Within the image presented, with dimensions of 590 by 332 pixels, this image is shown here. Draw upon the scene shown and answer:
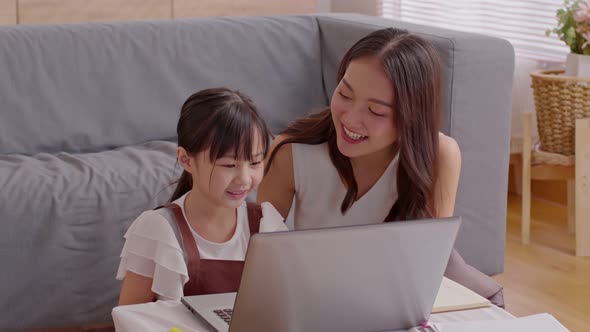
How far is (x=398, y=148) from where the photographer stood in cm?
173

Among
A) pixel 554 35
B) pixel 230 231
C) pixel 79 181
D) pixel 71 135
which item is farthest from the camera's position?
pixel 554 35

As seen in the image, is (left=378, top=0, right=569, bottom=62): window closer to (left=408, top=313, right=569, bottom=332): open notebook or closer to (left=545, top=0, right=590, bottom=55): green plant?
(left=545, top=0, right=590, bottom=55): green plant

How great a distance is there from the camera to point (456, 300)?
133 cm

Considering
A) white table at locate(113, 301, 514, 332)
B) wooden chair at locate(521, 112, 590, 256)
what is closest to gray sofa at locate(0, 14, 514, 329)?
wooden chair at locate(521, 112, 590, 256)

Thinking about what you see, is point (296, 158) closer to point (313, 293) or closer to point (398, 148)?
point (398, 148)

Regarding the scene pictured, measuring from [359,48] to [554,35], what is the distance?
2.08 metres

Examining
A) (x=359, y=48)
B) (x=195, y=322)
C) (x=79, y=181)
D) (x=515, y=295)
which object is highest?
(x=359, y=48)

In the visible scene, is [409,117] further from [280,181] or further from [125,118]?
[125,118]

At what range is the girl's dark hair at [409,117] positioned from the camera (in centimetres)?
164

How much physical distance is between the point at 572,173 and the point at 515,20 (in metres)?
0.73

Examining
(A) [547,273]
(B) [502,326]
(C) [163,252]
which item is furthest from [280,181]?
(A) [547,273]

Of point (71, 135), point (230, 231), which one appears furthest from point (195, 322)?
point (71, 135)

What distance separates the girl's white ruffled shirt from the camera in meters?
1.46

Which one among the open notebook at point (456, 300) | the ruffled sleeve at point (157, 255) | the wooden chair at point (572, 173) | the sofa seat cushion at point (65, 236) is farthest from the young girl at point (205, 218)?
the wooden chair at point (572, 173)
